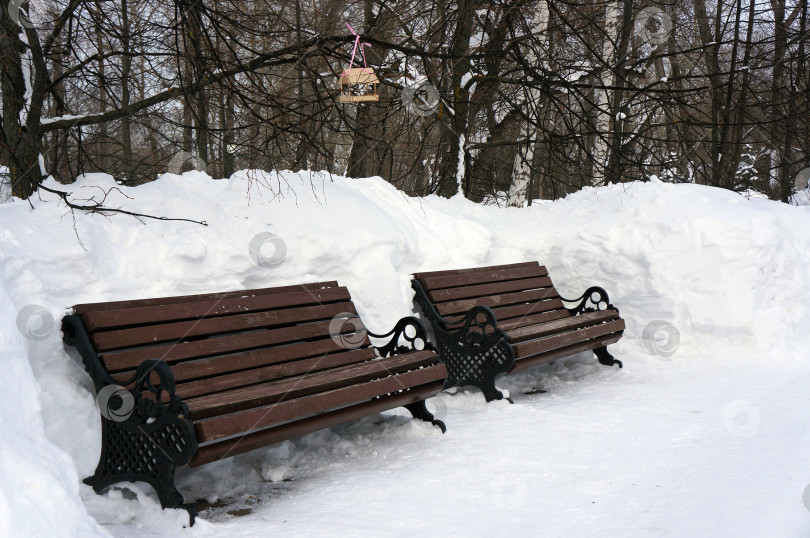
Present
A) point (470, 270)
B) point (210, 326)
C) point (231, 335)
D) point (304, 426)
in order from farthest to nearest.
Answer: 1. point (470, 270)
2. point (231, 335)
3. point (210, 326)
4. point (304, 426)

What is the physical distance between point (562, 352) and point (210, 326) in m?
3.06

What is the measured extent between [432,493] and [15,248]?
107 inches

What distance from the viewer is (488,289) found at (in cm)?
646

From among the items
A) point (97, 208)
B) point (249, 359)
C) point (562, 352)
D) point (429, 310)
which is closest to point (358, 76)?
point (429, 310)

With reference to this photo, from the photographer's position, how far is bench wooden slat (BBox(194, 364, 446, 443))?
3359 mm

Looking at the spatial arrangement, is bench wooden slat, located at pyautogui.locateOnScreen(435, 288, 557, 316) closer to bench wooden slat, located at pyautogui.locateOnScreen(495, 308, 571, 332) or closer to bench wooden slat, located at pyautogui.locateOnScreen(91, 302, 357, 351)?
bench wooden slat, located at pyautogui.locateOnScreen(495, 308, 571, 332)

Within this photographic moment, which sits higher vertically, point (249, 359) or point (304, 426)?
point (249, 359)

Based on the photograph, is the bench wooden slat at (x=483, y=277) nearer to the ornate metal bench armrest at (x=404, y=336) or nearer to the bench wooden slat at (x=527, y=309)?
the bench wooden slat at (x=527, y=309)

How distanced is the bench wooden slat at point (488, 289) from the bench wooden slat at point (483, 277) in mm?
40

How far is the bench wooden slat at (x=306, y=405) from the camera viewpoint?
3.36 meters

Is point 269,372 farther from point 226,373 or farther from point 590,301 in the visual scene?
point 590,301

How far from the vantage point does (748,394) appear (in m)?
5.66

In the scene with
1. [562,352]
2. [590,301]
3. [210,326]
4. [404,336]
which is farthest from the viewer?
[590,301]

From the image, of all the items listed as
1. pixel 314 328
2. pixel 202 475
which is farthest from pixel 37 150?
pixel 202 475
